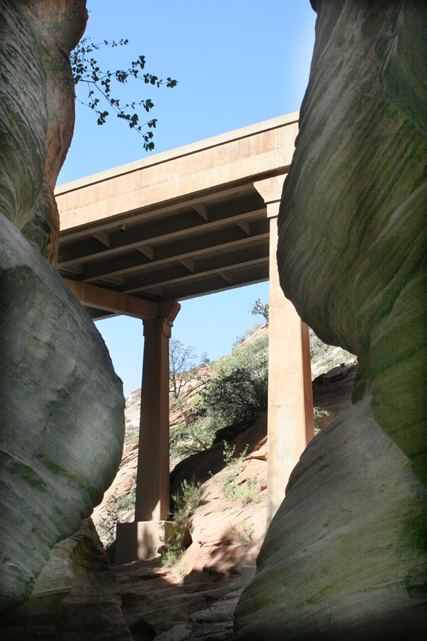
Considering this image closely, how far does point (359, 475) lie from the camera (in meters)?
2.74

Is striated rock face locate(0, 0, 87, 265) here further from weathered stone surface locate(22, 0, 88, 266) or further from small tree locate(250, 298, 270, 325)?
small tree locate(250, 298, 270, 325)

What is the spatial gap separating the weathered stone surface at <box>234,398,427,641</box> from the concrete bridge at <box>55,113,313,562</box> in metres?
4.95

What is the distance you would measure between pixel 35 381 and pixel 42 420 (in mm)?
235

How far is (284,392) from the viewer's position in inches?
A: 330

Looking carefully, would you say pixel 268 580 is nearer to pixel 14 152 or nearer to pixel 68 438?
pixel 68 438

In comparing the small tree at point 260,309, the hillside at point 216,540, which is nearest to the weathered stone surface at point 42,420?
the hillside at point 216,540

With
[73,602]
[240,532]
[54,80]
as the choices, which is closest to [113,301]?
[240,532]

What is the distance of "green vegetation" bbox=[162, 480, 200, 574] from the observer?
10844 mm

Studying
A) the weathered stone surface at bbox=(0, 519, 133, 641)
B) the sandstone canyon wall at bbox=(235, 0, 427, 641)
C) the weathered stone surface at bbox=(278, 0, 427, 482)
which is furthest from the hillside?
the weathered stone surface at bbox=(278, 0, 427, 482)

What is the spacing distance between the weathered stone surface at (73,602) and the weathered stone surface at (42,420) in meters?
0.67

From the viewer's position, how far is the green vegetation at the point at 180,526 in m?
10.8

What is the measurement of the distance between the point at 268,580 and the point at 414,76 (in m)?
2.52

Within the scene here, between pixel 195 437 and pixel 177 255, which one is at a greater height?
pixel 177 255

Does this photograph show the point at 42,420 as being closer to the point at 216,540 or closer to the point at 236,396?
the point at 216,540
